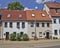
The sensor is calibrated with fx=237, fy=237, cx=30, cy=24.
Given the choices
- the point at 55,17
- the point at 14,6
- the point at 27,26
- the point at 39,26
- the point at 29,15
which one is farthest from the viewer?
the point at 14,6

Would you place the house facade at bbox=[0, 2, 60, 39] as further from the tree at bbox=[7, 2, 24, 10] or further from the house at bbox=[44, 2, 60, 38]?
the tree at bbox=[7, 2, 24, 10]

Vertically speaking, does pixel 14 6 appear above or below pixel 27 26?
above

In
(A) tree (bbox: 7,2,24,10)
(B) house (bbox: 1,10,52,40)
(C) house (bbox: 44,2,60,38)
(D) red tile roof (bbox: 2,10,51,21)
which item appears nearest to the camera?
(B) house (bbox: 1,10,52,40)

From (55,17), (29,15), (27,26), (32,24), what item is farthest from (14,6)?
(55,17)

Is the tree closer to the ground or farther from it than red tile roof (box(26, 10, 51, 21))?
farther from it

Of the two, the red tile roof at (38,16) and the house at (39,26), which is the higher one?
the red tile roof at (38,16)

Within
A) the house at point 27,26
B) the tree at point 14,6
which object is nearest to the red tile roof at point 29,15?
the house at point 27,26

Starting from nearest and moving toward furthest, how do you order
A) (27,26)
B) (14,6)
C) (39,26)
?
(27,26) → (39,26) → (14,6)

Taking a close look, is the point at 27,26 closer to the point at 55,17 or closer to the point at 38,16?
the point at 38,16

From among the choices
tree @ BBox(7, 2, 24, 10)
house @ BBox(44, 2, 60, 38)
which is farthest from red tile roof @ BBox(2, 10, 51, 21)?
tree @ BBox(7, 2, 24, 10)

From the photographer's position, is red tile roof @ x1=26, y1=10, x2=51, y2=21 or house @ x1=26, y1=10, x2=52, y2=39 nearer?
house @ x1=26, y1=10, x2=52, y2=39

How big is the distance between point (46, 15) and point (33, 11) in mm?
4409

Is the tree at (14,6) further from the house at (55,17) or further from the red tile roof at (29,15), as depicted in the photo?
the house at (55,17)

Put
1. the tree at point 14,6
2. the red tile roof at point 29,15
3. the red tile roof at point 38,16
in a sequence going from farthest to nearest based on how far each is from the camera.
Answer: the tree at point 14,6, the red tile roof at point 38,16, the red tile roof at point 29,15
